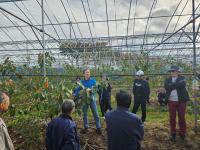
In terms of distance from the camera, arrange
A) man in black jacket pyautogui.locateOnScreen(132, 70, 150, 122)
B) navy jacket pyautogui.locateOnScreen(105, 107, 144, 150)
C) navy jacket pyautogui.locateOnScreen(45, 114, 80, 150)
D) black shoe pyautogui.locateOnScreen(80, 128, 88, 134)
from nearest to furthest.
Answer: navy jacket pyautogui.locateOnScreen(105, 107, 144, 150), navy jacket pyautogui.locateOnScreen(45, 114, 80, 150), black shoe pyautogui.locateOnScreen(80, 128, 88, 134), man in black jacket pyautogui.locateOnScreen(132, 70, 150, 122)

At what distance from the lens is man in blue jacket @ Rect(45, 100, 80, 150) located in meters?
3.75

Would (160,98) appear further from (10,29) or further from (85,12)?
(10,29)

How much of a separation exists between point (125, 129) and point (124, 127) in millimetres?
26

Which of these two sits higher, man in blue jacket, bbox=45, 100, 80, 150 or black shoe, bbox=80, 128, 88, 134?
man in blue jacket, bbox=45, 100, 80, 150

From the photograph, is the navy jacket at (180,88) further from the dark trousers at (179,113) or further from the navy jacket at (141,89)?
the navy jacket at (141,89)

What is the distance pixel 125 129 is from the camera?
3.58 m

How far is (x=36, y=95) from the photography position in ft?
16.9

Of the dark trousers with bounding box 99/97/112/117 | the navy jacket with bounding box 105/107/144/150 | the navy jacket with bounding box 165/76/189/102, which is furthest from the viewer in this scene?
the dark trousers with bounding box 99/97/112/117

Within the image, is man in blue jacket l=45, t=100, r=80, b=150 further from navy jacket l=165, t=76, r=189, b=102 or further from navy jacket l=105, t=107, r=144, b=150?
navy jacket l=165, t=76, r=189, b=102

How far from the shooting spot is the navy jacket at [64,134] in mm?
3752

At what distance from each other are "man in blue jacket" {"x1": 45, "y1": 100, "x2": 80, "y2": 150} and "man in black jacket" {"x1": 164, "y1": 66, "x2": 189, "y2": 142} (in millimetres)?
3180

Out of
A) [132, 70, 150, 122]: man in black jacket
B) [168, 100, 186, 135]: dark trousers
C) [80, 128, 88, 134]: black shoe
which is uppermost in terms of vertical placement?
[132, 70, 150, 122]: man in black jacket

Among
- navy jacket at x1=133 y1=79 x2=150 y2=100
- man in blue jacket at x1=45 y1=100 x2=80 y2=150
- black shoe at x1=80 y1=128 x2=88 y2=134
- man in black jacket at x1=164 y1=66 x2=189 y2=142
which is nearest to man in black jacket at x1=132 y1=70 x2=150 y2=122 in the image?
navy jacket at x1=133 y1=79 x2=150 y2=100

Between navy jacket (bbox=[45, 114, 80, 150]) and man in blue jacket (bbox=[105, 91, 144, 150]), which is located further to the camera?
navy jacket (bbox=[45, 114, 80, 150])
